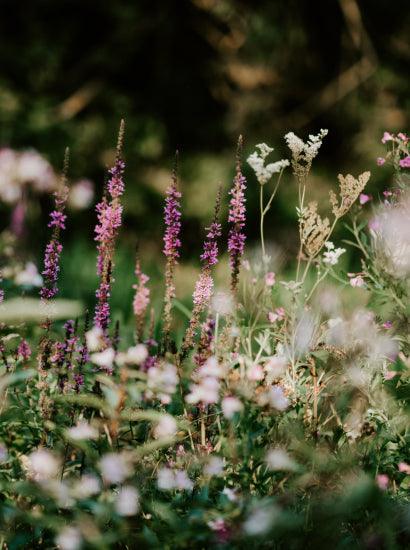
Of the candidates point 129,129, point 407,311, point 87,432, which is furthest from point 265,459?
point 129,129

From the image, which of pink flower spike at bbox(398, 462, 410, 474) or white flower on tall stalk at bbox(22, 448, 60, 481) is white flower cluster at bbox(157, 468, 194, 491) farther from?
pink flower spike at bbox(398, 462, 410, 474)

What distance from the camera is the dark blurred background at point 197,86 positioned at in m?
6.29

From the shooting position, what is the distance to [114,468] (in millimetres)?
1364

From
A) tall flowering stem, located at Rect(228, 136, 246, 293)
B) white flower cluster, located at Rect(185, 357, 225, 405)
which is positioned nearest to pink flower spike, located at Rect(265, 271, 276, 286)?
tall flowering stem, located at Rect(228, 136, 246, 293)

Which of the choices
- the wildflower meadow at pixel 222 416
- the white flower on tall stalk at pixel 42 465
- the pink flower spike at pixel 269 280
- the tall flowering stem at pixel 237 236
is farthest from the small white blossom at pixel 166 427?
the pink flower spike at pixel 269 280

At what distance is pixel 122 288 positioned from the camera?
3.76m

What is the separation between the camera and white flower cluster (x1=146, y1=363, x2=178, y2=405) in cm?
164

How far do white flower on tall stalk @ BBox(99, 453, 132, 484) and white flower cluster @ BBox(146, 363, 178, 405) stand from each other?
235mm

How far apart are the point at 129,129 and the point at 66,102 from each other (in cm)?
67

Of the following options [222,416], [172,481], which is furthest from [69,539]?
[222,416]

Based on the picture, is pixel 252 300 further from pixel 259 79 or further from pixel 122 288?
pixel 259 79

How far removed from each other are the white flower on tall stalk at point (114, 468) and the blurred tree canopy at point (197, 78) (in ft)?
15.7

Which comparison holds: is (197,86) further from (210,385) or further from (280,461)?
(280,461)

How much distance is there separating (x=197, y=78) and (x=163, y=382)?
5442 mm
